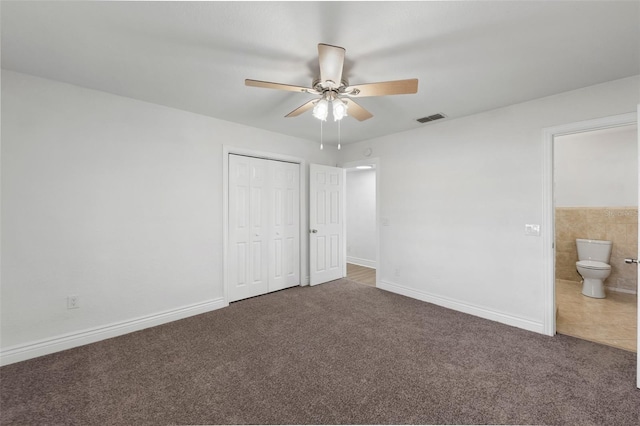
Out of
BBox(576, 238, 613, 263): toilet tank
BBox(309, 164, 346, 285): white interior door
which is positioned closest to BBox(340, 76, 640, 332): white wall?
BBox(309, 164, 346, 285): white interior door

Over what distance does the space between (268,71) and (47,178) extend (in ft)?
7.32

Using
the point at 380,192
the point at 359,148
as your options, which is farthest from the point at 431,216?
the point at 359,148

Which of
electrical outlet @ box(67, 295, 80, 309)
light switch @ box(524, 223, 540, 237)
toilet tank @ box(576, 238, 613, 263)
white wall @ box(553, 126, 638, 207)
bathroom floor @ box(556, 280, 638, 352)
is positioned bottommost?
bathroom floor @ box(556, 280, 638, 352)

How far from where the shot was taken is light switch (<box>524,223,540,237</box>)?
2.78m

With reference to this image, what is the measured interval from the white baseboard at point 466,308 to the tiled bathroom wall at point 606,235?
102 inches

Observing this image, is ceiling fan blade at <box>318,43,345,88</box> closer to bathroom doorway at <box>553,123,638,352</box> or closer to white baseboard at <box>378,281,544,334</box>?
white baseboard at <box>378,281,544,334</box>

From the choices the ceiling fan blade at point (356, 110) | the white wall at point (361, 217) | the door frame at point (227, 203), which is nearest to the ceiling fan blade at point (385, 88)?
the ceiling fan blade at point (356, 110)

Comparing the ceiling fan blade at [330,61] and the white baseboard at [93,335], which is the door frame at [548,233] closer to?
the ceiling fan blade at [330,61]

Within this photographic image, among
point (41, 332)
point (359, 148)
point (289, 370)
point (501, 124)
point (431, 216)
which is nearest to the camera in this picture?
point (289, 370)

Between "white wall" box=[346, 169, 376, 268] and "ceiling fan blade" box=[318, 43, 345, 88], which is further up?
"ceiling fan blade" box=[318, 43, 345, 88]

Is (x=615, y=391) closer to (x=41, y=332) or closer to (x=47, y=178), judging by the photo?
(x=41, y=332)

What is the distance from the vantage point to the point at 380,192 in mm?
4254

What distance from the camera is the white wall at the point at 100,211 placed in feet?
7.42

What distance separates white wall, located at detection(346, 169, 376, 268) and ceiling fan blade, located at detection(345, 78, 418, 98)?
3.98 m
